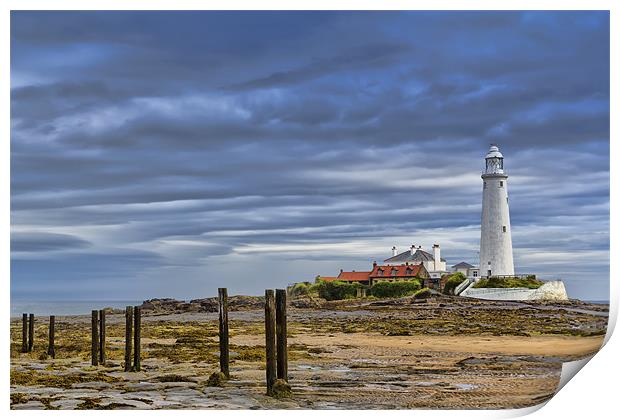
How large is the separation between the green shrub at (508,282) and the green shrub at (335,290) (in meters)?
4.73

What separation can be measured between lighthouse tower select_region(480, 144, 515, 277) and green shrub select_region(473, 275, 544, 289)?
0.45 m

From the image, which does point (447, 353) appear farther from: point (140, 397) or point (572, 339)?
point (140, 397)

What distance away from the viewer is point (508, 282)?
31.5 meters

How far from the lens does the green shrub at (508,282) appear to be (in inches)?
1222

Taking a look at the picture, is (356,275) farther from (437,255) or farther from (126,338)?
(126,338)

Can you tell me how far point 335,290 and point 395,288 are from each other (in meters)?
2.75

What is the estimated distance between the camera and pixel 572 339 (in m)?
18.5

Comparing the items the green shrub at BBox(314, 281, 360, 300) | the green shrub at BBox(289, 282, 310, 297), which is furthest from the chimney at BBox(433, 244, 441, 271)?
the green shrub at BBox(289, 282, 310, 297)

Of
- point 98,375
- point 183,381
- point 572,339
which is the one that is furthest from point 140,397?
point 572,339

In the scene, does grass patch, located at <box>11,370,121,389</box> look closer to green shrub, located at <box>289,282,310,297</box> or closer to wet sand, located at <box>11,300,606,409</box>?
wet sand, located at <box>11,300,606,409</box>
